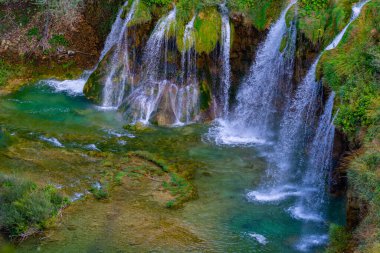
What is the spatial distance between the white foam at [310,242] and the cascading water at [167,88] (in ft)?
23.0

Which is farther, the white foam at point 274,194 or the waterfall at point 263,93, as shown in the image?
the waterfall at point 263,93

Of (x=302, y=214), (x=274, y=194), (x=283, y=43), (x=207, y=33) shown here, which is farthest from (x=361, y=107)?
(x=207, y=33)

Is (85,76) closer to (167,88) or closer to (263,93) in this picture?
(167,88)

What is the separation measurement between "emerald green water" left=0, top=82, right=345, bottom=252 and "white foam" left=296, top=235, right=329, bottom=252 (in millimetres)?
108

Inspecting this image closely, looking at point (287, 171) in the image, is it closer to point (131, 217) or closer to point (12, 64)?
point (131, 217)

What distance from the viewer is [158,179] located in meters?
14.1

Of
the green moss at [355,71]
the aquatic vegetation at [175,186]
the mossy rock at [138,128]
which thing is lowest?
the aquatic vegetation at [175,186]

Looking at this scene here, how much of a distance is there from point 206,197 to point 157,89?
5761mm

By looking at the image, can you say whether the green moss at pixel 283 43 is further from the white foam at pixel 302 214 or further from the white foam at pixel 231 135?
the white foam at pixel 302 214

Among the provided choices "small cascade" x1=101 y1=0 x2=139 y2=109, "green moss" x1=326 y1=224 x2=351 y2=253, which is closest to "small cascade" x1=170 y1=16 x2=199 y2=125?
"small cascade" x1=101 y1=0 x2=139 y2=109

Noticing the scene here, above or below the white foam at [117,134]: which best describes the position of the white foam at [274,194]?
below

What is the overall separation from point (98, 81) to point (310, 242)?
10635 millimetres

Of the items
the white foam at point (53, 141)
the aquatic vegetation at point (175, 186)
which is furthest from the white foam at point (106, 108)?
the aquatic vegetation at point (175, 186)

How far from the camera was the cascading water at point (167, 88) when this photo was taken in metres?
17.6
